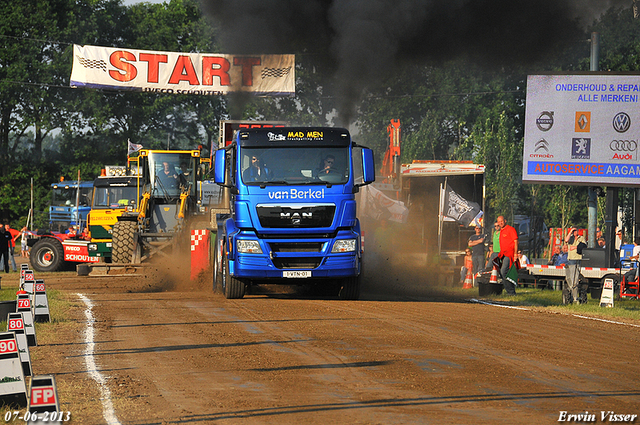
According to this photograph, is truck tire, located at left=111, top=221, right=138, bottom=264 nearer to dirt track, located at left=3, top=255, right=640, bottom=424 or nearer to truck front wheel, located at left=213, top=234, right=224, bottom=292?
truck front wheel, located at left=213, top=234, right=224, bottom=292

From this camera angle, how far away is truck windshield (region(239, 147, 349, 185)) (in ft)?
49.2

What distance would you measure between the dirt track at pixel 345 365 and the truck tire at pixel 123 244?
685 cm

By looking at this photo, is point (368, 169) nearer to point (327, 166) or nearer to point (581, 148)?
point (327, 166)

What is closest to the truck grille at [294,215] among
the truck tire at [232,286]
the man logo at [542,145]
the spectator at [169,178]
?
the truck tire at [232,286]

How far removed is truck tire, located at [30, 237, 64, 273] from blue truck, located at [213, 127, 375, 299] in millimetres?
14403

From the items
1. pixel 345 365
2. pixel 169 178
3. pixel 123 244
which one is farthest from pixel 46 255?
pixel 345 365

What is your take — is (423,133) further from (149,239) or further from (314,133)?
(314,133)

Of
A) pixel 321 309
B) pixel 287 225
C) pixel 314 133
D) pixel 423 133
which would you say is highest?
pixel 423 133

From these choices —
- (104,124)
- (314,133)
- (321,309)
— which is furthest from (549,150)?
(104,124)

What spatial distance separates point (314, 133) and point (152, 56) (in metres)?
18.9

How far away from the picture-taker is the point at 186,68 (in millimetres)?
32281

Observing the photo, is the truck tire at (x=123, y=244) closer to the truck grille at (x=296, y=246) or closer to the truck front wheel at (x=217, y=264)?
the truck front wheel at (x=217, y=264)

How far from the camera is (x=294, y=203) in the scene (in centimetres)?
1484

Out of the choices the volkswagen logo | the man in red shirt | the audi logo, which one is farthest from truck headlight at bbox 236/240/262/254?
the volkswagen logo
